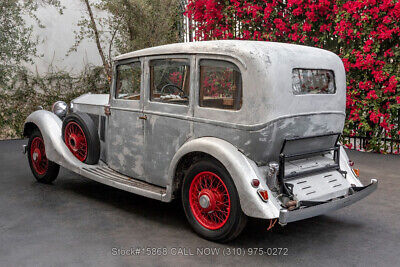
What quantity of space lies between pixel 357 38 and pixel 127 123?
5240mm

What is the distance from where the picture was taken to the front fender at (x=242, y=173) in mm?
3387

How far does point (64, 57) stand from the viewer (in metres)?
11.4

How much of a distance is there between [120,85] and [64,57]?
715 cm

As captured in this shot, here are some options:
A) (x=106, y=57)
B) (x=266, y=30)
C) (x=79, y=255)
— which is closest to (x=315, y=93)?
(x=79, y=255)

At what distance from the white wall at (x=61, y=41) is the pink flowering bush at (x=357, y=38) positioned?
15.3 ft

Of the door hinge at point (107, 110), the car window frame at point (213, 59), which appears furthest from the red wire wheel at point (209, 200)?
the door hinge at point (107, 110)

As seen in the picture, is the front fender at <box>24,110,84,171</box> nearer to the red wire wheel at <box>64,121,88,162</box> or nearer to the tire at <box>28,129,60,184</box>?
the red wire wheel at <box>64,121,88,162</box>

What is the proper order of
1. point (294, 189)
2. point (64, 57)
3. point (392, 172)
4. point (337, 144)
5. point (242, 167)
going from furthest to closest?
point (64, 57) → point (392, 172) → point (337, 144) → point (294, 189) → point (242, 167)

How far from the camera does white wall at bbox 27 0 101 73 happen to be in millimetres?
10992

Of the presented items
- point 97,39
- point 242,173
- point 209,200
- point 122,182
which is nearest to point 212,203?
point 209,200

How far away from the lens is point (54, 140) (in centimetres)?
525

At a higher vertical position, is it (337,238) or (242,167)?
(242,167)

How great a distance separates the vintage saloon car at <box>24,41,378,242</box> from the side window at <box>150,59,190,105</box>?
1 centimetres

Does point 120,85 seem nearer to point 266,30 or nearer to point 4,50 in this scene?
point 266,30
